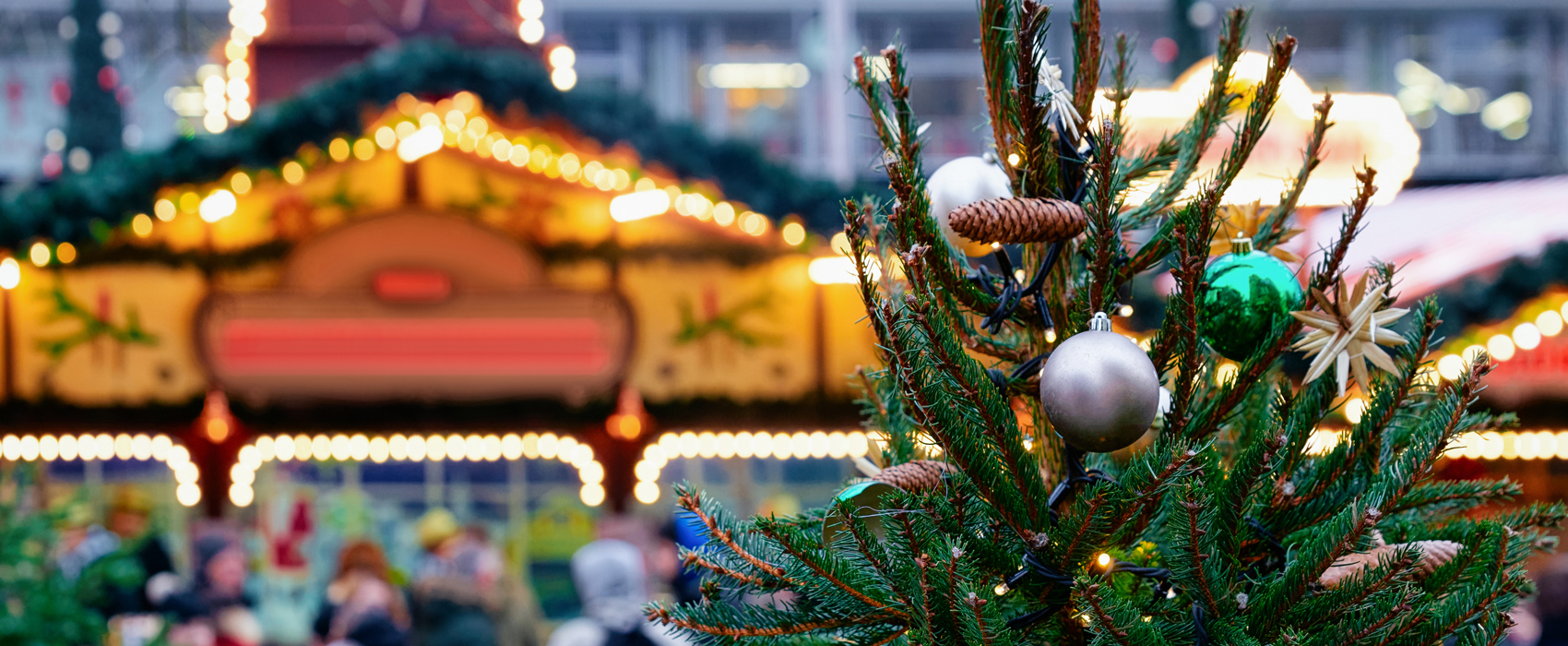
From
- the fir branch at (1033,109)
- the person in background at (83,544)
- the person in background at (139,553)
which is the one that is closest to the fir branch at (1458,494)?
the fir branch at (1033,109)

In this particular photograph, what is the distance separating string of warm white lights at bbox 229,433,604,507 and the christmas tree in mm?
4920

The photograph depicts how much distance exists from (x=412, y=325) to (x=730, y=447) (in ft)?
5.92

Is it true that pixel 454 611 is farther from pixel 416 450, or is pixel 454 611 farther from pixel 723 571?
pixel 723 571

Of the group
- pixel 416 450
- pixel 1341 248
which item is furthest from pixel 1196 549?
pixel 416 450

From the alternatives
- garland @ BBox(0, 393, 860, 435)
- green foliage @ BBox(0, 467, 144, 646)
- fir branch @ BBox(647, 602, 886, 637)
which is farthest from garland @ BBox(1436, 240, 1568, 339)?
green foliage @ BBox(0, 467, 144, 646)

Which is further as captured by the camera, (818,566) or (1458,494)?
(1458,494)

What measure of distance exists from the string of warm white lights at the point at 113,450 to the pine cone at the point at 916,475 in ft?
19.7

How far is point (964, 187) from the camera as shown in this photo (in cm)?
158

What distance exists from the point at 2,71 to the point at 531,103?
1017 cm

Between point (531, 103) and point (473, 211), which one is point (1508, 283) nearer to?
point (531, 103)

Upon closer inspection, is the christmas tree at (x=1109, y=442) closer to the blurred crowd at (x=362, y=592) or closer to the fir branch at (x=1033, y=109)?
the fir branch at (x=1033, y=109)

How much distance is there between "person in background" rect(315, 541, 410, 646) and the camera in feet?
18.0

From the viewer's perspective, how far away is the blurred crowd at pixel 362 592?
5.29m

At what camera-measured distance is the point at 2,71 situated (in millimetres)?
12609
